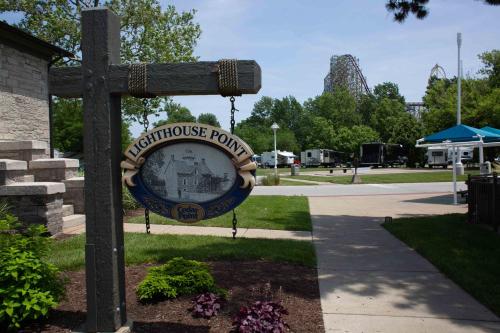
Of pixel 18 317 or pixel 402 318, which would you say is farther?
pixel 402 318

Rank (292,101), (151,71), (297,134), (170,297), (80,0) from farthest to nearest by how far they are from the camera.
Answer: (292,101)
(297,134)
(80,0)
(170,297)
(151,71)

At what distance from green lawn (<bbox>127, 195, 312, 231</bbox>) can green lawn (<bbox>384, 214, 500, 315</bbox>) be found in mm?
2128

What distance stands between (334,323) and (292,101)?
4613 inches

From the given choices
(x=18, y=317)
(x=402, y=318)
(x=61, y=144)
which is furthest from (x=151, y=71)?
(x=61, y=144)

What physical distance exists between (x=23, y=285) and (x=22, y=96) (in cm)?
863

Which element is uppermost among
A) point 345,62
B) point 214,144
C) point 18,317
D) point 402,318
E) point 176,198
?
point 345,62

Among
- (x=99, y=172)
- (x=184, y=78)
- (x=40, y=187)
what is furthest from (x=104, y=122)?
(x=40, y=187)

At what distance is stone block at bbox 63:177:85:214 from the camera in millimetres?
9891

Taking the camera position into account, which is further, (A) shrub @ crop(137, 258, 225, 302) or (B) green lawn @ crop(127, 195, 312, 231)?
(B) green lawn @ crop(127, 195, 312, 231)

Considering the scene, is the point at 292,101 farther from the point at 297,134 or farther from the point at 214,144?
the point at 214,144

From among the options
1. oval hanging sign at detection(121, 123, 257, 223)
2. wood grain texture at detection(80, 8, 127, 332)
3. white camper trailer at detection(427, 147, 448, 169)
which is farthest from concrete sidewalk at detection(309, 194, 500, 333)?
white camper trailer at detection(427, 147, 448, 169)

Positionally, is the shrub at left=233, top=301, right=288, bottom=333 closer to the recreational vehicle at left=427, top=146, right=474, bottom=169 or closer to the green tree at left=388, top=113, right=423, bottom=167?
the recreational vehicle at left=427, top=146, right=474, bottom=169

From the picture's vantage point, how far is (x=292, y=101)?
392ft

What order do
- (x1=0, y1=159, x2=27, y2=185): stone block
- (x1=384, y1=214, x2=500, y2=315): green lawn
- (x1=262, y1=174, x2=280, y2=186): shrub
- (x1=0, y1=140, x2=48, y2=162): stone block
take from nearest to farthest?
(x1=384, y1=214, x2=500, y2=315): green lawn, (x1=0, y1=159, x2=27, y2=185): stone block, (x1=0, y1=140, x2=48, y2=162): stone block, (x1=262, y1=174, x2=280, y2=186): shrub
